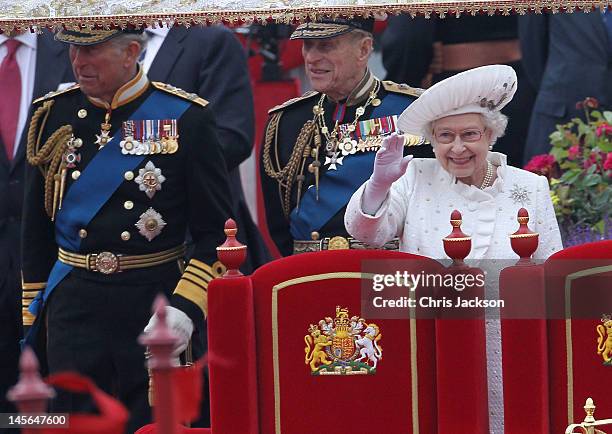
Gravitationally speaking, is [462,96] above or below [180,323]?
above

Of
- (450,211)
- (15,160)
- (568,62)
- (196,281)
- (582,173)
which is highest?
(568,62)

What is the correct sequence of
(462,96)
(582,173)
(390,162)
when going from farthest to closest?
(582,173)
(462,96)
(390,162)

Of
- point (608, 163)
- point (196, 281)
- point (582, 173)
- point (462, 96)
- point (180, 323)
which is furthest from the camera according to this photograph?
point (582, 173)

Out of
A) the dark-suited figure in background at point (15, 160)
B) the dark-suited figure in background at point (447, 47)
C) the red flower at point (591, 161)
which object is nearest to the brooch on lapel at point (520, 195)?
the red flower at point (591, 161)

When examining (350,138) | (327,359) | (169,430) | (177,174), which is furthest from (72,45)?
(169,430)

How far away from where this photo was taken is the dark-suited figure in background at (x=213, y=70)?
5641 mm

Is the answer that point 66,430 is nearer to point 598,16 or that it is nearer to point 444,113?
point 444,113

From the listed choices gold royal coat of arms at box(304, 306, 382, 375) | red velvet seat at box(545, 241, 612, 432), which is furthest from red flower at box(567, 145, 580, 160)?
gold royal coat of arms at box(304, 306, 382, 375)

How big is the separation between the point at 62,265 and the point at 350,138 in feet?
3.23

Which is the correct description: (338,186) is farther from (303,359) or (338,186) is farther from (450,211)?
(303,359)

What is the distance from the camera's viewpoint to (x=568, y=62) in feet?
20.8

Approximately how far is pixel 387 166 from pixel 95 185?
134 cm

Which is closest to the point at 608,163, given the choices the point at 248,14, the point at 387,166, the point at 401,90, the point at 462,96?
the point at 401,90

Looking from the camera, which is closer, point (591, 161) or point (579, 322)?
point (579, 322)
